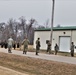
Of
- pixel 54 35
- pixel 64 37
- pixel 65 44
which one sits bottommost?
pixel 65 44

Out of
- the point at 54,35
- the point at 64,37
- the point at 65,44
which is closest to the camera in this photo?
the point at 65,44

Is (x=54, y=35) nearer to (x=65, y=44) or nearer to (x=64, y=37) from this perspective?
(x=64, y=37)

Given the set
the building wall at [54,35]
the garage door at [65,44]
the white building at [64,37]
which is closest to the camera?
the building wall at [54,35]

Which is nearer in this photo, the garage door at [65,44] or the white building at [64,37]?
the white building at [64,37]

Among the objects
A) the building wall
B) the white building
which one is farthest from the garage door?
the building wall

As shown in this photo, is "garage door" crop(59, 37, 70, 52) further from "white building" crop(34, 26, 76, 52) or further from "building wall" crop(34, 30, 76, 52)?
"building wall" crop(34, 30, 76, 52)

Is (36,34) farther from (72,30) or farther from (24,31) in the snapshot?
(24,31)

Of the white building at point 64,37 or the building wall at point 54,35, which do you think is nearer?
the building wall at point 54,35

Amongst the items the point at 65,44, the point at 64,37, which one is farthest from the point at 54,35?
the point at 65,44

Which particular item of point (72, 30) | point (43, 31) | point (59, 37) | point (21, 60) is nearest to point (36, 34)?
point (43, 31)

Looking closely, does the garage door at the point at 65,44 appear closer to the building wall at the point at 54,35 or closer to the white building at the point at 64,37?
the white building at the point at 64,37

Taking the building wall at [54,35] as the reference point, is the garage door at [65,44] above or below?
below

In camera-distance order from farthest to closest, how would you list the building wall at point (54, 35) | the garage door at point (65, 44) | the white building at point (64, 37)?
the garage door at point (65, 44), the white building at point (64, 37), the building wall at point (54, 35)

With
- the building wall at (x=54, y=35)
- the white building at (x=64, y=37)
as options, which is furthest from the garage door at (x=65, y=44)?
the building wall at (x=54, y=35)
